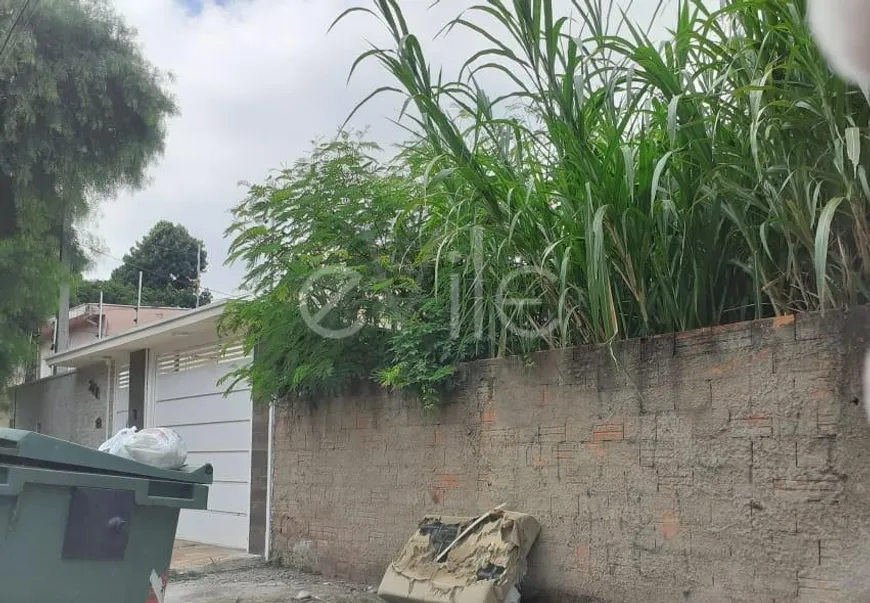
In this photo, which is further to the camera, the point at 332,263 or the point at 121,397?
the point at 121,397

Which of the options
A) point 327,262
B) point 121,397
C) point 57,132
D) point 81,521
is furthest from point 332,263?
point 57,132

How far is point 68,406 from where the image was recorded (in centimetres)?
1534

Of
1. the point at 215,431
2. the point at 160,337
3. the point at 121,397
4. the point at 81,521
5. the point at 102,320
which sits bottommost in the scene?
the point at 81,521

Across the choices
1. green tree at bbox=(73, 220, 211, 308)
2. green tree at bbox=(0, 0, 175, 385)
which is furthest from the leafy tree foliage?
green tree at bbox=(73, 220, 211, 308)

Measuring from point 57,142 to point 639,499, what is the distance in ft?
39.2

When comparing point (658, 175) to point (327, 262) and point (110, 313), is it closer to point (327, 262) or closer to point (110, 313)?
point (327, 262)

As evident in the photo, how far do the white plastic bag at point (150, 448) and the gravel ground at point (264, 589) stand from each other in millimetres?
2319

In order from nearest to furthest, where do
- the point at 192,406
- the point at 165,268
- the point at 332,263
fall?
the point at 332,263, the point at 192,406, the point at 165,268

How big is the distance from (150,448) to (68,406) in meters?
12.5

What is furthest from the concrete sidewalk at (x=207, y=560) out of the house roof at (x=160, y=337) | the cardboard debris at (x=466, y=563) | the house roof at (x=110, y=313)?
the house roof at (x=110, y=313)

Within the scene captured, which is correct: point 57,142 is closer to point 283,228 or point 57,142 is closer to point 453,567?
point 283,228

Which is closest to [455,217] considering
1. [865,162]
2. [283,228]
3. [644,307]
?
[644,307]

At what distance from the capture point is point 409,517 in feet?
20.0

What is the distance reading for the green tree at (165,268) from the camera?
42.1 m
